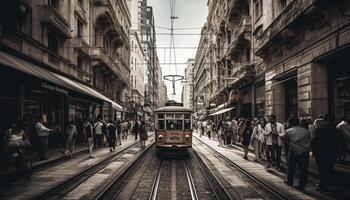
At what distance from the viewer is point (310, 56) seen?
13328 millimetres

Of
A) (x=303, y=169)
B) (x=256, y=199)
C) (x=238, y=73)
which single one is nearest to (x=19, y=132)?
(x=256, y=199)

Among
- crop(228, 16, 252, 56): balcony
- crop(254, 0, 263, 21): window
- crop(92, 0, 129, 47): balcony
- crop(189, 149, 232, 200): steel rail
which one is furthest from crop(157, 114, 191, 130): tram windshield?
crop(92, 0, 129, 47): balcony

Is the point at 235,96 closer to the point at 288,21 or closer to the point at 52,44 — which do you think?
the point at 288,21

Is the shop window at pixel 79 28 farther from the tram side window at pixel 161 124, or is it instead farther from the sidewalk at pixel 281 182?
the sidewalk at pixel 281 182

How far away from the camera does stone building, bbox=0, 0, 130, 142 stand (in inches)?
539

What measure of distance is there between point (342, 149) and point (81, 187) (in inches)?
265

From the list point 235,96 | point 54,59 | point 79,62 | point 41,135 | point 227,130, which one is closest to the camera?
point 41,135

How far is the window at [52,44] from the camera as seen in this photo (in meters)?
20.2

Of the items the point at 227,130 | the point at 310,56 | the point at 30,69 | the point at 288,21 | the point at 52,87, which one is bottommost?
the point at 227,130

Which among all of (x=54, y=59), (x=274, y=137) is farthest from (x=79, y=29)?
(x=274, y=137)

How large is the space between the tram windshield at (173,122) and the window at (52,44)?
25.7 feet

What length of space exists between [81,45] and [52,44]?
14.0 feet

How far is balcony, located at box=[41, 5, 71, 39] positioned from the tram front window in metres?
8.05

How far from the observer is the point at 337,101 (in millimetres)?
11992
